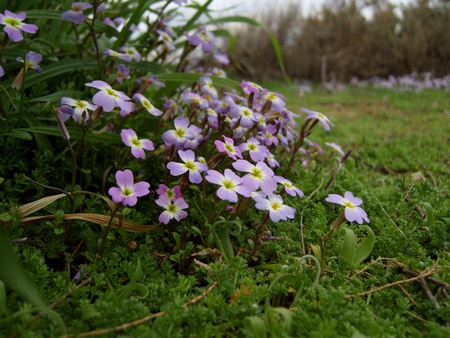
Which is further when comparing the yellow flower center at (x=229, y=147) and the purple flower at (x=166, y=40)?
the purple flower at (x=166, y=40)

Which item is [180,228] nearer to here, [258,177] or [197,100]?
[258,177]

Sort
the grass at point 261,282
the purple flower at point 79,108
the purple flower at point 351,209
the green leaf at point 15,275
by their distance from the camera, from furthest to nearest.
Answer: the purple flower at point 79,108 → the purple flower at point 351,209 → the grass at point 261,282 → the green leaf at point 15,275

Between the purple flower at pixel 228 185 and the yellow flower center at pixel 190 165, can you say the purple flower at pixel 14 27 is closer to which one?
the yellow flower center at pixel 190 165

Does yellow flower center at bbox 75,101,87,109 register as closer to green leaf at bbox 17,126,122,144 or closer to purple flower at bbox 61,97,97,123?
purple flower at bbox 61,97,97,123

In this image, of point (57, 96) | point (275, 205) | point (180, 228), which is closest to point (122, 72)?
point (57, 96)

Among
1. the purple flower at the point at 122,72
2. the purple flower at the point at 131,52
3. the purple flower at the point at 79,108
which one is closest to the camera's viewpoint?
the purple flower at the point at 79,108

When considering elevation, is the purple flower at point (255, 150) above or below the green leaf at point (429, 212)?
above

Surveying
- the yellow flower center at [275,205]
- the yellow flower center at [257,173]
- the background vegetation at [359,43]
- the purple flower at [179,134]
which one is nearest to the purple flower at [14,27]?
the purple flower at [179,134]

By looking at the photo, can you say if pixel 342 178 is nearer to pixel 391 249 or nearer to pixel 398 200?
pixel 398 200
